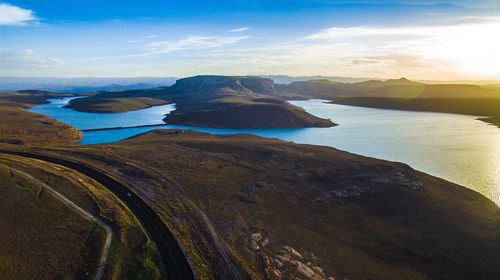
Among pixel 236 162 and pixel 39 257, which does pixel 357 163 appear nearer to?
pixel 236 162

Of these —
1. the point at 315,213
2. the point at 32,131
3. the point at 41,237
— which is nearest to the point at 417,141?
the point at 315,213

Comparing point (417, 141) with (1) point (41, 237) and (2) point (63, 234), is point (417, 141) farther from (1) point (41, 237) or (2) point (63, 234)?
(1) point (41, 237)

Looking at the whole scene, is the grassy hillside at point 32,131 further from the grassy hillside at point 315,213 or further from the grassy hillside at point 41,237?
the grassy hillside at point 41,237

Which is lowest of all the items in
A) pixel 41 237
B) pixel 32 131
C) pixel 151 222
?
pixel 151 222

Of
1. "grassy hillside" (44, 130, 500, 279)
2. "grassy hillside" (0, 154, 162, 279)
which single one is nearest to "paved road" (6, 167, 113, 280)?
"grassy hillside" (0, 154, 162, 279)

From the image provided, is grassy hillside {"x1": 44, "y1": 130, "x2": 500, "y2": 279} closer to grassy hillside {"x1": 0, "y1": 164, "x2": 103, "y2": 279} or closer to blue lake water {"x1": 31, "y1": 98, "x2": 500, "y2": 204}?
grassy hillside {"x1": 0, "y1": 164, "x2": 103, "y2": 279}
